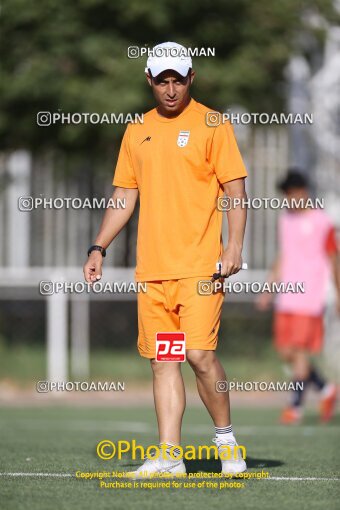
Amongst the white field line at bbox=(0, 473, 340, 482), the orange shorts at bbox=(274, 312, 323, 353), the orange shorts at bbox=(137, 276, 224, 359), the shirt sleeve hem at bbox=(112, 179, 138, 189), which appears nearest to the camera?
the orange shorts at bbox=(137, 276, 224, 359)

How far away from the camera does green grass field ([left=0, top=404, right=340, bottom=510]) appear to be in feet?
21.0

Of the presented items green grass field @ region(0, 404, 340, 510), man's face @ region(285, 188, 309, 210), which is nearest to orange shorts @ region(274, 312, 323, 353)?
green grass field @ region(0, 404, 340, 510)

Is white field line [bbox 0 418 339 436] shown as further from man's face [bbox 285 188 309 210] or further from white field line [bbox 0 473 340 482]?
white field line [bbox 0 473 340 482]

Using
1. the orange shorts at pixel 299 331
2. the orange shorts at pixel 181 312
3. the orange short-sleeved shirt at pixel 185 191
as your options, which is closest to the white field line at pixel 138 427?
the orange shorts at pixel 299 331

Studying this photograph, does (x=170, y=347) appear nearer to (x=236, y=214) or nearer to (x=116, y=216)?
(x=236, y=214)

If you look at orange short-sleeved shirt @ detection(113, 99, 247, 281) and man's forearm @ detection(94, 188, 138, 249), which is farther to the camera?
man's forearm @ detection(94, 188, 138, 249)

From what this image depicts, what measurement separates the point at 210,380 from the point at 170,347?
275 mm

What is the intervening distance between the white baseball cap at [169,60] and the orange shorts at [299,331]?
6.28m

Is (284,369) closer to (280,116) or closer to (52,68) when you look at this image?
(280,116)

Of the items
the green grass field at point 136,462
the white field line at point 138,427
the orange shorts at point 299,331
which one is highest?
the orange shorts at point 299,331

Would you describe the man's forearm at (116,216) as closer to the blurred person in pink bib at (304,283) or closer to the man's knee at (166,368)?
the man's knee at (166,368)

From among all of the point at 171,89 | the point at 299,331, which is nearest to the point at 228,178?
the point at 171,89

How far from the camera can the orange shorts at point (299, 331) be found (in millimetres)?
13211

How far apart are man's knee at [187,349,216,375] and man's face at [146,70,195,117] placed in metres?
1.29
